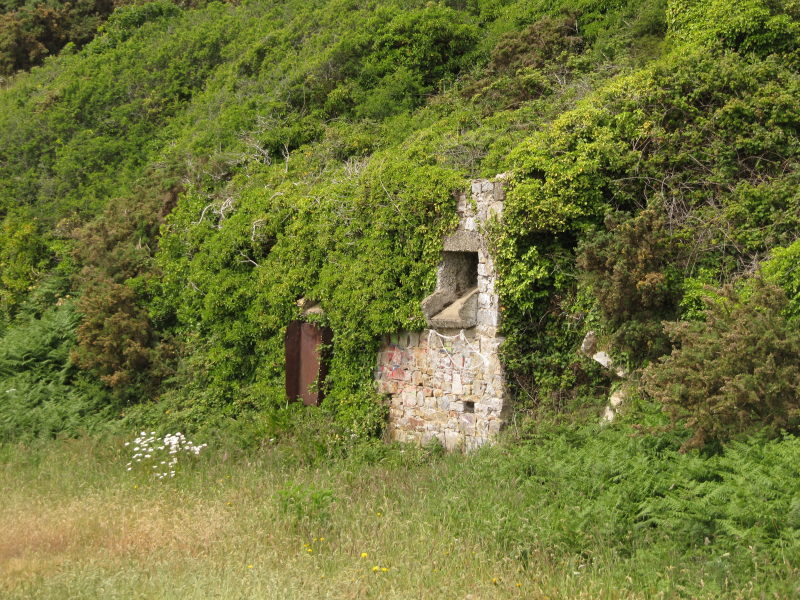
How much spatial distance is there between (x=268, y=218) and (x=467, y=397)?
474 centimetres

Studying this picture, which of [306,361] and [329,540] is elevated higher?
[306,361]

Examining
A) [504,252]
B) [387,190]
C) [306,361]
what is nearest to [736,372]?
[504,252]

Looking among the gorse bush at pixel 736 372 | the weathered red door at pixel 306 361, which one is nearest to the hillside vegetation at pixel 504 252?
the gorse bush at pixel 736 372

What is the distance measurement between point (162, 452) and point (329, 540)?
4.31 meters

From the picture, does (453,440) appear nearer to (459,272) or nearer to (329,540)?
(459,272)

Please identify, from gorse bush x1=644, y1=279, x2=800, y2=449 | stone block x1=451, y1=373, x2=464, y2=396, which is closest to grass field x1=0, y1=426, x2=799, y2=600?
stone block x1=451, y1=373, x2=464, y2=396

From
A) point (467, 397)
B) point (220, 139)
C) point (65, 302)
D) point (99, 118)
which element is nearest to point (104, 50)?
point (99, 118)

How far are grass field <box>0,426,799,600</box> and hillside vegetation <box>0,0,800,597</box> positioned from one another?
3.8 inches

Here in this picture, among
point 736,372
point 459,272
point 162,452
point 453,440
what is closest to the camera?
point 736,372

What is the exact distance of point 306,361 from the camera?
11.5 metres

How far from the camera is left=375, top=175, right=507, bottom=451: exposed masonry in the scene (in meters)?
9.56

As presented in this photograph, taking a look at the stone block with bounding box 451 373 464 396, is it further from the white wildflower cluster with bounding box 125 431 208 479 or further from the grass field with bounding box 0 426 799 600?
the white wildflower cluster with bounding box 125 431 208 479

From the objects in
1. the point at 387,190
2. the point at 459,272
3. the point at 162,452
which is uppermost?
the point at 387,190

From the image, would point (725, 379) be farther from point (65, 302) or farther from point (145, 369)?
point (65, 302)
